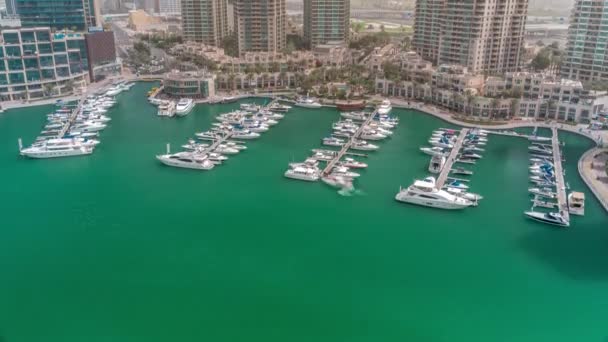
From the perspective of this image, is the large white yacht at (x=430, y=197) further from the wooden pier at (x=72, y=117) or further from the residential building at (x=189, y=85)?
the residential building at (x=189, y=85)

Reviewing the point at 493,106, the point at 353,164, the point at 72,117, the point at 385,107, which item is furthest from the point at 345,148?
the point at 72,117

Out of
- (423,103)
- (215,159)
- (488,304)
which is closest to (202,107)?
(215,159)

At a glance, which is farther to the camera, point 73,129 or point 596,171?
point 73,129

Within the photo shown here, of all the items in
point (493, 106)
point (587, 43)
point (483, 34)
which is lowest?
point (493, 106)

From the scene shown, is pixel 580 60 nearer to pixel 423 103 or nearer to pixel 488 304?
pixel 423 103

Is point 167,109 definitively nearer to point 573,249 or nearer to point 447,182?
point 447,182

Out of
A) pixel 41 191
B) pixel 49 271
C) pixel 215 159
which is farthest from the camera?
pixel 215 159
